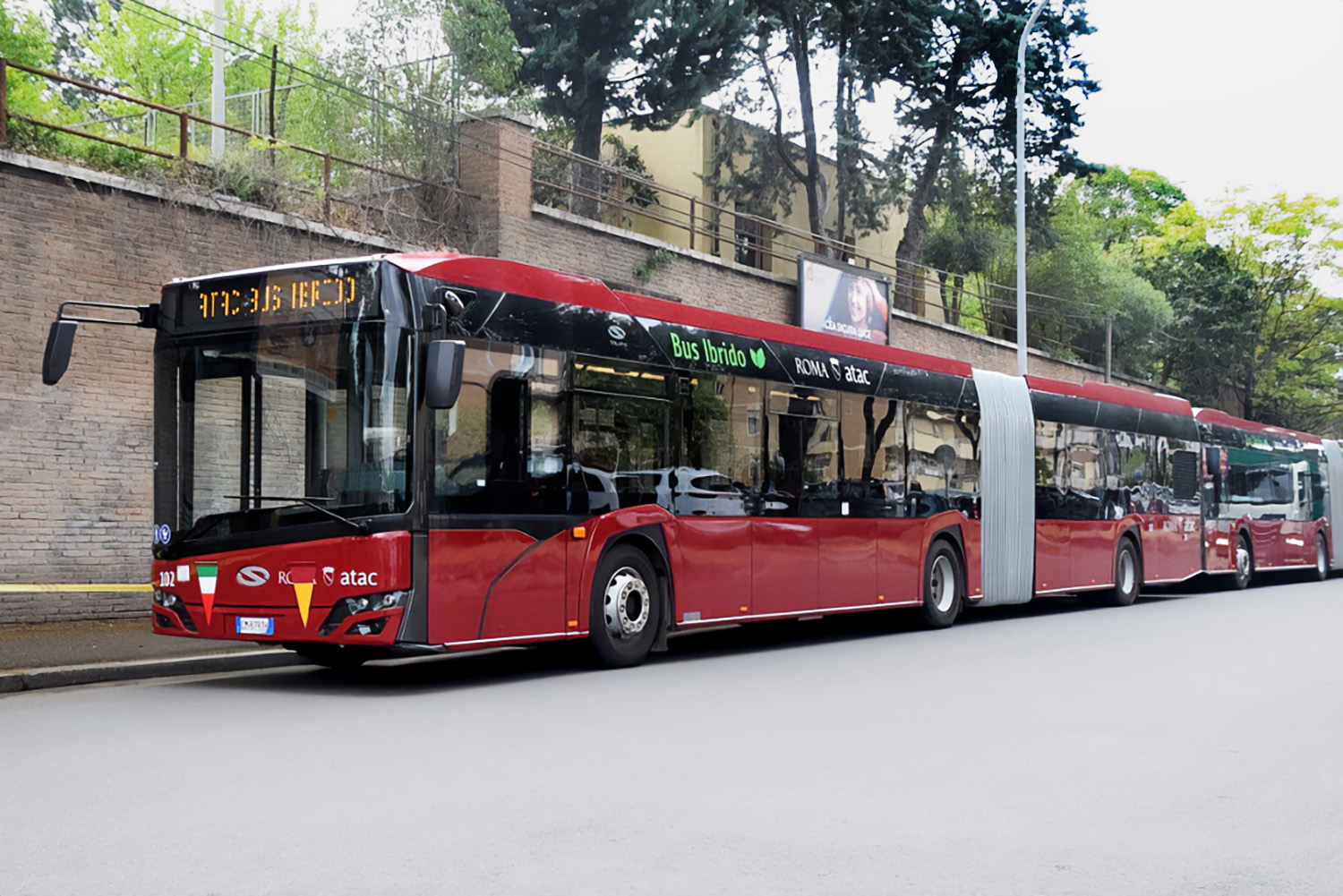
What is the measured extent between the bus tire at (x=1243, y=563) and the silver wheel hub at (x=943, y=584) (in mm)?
12216

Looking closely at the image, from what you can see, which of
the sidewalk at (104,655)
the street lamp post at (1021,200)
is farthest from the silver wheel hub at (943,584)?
the street lamp post at (1021,200)

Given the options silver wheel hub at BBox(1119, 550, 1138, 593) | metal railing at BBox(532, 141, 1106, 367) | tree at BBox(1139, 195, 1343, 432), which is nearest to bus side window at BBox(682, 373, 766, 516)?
metal railing at BBox(532, 141, 1106, 367)

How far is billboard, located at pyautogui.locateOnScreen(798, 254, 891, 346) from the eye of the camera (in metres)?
29.4

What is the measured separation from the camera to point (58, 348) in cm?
1065

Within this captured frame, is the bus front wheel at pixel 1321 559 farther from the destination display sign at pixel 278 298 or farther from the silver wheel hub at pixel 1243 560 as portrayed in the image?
the destination display sign at pixel 278 298

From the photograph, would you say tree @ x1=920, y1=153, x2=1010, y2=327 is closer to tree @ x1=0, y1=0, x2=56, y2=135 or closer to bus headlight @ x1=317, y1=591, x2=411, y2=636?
tree @ x1=0, y1=0, x2=56, y2=135

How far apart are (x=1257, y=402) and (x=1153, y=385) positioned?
7.39 m

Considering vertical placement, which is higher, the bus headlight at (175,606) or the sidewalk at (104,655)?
the bus headlight at (175,606)

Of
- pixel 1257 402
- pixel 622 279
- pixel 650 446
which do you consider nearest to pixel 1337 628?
pixel 650 446

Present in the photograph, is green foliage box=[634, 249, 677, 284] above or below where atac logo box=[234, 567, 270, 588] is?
above

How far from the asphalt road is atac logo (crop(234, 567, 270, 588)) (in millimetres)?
878

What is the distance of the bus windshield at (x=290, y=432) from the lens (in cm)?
1042

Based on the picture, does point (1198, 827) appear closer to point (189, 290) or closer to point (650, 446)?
point (650, 446)

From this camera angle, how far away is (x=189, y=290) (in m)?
11.2
